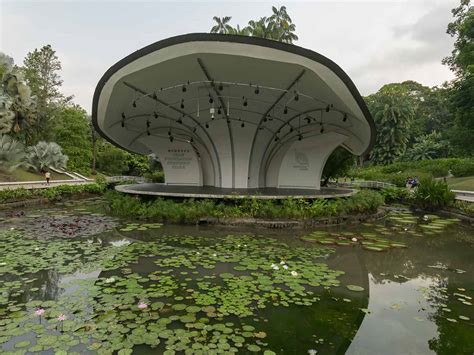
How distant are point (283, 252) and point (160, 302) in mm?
3499

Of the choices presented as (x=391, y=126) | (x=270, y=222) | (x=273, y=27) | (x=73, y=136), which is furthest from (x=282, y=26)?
(x=270, y=222)

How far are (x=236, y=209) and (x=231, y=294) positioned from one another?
6.02 meters

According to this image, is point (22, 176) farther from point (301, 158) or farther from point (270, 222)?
point (270, 222)

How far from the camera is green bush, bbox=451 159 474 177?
1158 inches

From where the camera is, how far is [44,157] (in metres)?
28.4

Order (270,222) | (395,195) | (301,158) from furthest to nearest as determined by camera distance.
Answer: (395,195)
(301,158)
(270,222)

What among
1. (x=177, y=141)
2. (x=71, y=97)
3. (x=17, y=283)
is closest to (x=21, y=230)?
(x=17, y=283)

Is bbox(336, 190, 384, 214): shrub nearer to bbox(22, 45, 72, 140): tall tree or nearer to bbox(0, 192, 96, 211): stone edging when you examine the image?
bbox(0, 192, 96, 211): stone edging

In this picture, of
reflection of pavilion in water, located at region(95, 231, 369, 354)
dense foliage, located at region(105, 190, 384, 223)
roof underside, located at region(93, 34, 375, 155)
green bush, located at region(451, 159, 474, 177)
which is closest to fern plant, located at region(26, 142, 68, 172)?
roof underside, located at region(93, 34, 375, 155)

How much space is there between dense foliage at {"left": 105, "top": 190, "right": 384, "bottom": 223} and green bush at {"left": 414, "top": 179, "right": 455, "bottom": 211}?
5.63 metres

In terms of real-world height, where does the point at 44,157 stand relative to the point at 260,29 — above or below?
below

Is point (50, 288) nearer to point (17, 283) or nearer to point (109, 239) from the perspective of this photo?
point (17, 283)

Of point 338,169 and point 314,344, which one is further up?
point 338,169

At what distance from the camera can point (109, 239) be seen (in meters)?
8.23
